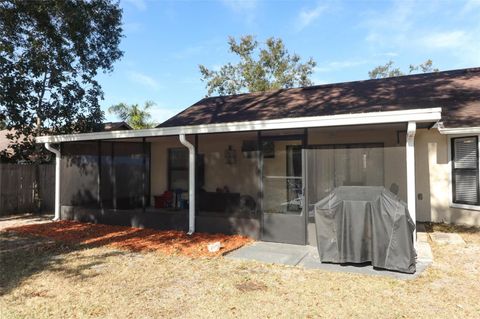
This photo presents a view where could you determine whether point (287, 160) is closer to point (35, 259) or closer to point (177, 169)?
point (35, 259)

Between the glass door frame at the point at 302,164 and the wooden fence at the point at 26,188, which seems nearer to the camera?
the glass door frame at the point at 302,164

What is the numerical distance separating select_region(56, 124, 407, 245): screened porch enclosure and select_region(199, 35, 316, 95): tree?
20127mm

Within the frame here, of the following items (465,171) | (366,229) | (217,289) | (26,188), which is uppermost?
(465,171)

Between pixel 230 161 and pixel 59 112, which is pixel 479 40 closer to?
pixel 230 161

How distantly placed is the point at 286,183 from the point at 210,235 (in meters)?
2.23

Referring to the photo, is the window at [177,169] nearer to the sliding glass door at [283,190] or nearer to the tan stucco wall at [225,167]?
the tan stucco wall at [225,167]

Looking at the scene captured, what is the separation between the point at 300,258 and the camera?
6551 millimetres

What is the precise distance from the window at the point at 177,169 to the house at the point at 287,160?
34 millimetres

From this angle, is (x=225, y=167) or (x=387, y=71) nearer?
(x=225, y=167)

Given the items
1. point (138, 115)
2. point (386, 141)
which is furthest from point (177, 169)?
point (138, 115)

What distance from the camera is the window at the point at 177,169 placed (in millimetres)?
12062

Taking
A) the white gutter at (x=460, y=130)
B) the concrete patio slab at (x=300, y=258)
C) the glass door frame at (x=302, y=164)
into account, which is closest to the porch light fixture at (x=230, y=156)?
the glass door frame at (x=302, y=164)

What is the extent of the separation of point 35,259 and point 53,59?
28.6ft

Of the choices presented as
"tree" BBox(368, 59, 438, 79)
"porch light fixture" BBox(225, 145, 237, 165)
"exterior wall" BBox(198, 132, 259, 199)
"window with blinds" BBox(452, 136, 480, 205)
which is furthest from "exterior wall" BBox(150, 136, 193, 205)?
"tree" BBox(368, 59, 438, 79)
